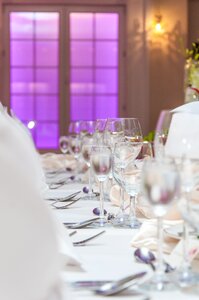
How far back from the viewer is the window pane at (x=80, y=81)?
956cm

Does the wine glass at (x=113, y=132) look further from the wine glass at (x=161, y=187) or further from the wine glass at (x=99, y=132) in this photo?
the wine glass at (x=161, y=187)

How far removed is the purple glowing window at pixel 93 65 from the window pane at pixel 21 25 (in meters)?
0.60

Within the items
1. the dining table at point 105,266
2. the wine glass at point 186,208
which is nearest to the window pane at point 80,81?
the dining table at point 105,266

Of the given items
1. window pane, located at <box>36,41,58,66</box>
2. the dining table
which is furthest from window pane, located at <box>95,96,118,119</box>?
the dining table

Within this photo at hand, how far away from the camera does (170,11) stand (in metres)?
9.17

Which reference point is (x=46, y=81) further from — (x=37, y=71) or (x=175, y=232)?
(x=175, y=232)

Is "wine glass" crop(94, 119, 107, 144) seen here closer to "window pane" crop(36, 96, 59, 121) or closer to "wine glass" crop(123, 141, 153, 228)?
"wine glass" crop(123, 141, 153, 228)

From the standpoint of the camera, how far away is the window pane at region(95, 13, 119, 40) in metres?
9.41

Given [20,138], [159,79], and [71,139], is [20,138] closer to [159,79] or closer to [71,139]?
[71,139]

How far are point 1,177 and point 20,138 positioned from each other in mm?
83

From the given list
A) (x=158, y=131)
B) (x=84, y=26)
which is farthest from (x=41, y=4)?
(x=158, y=131)

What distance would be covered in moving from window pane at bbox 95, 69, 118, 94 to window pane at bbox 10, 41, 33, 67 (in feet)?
3.24

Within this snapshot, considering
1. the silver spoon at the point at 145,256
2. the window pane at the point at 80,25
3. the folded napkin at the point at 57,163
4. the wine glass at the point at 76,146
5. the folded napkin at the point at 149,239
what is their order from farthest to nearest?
the window pane at the point at 80,25 < the folded napkin at the point at 57,163 < the wine glass at the point at 76,146 < the folded napkin at the point at 149,239 < the silver spoon at the point at 145,256

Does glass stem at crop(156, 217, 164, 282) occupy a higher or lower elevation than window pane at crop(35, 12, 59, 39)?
lower
